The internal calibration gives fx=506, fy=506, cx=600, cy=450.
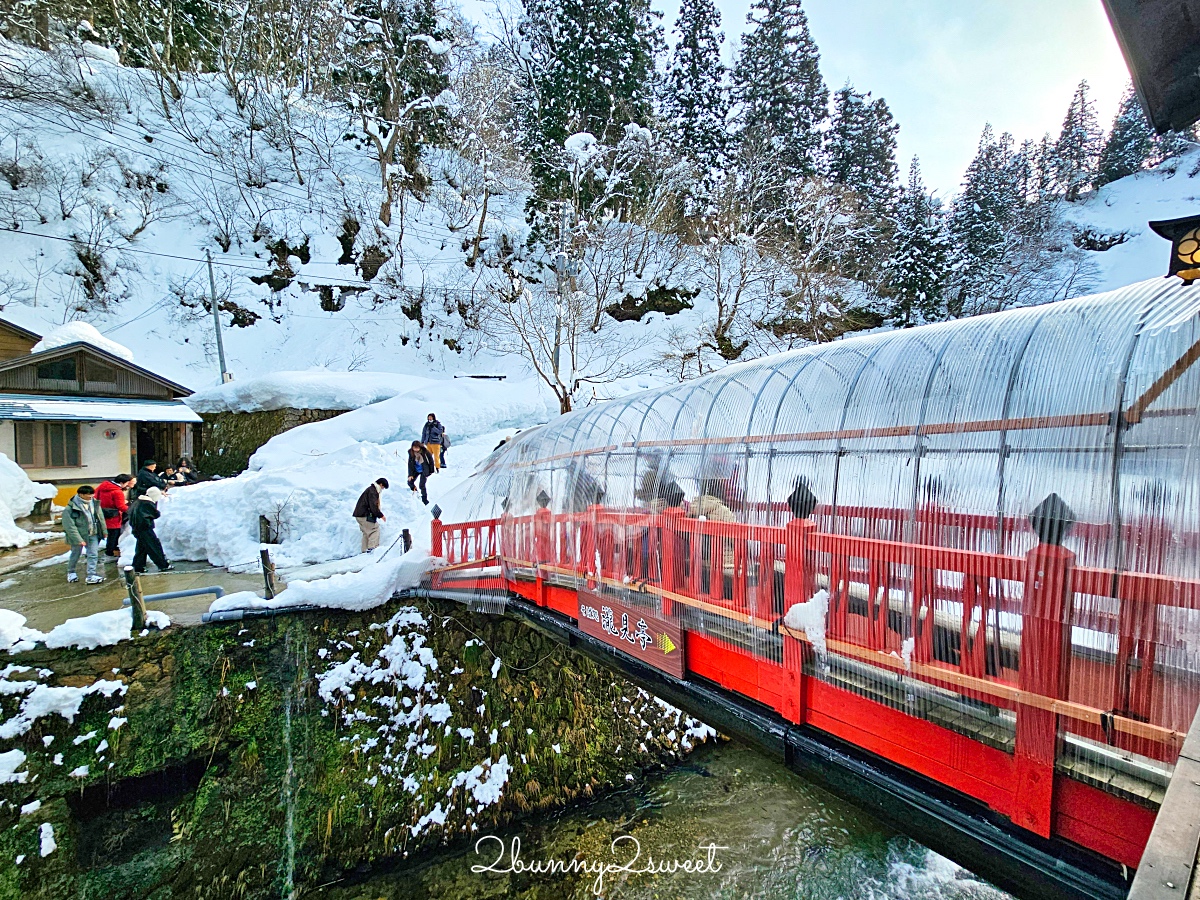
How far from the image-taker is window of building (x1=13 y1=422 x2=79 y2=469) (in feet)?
43.7

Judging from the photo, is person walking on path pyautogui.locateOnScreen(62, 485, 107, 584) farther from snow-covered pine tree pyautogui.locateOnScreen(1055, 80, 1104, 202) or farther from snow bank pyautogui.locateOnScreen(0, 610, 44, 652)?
snow-covered pine tree pyautogui.locateOnScreen(1055, 80, 1104, 202)

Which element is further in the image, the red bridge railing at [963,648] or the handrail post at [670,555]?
the handrail post at [670,555]

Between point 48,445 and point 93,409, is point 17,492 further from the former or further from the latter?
point 93,409

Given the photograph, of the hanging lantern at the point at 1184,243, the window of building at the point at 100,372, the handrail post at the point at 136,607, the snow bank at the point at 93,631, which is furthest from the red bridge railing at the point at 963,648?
the window of building at the point at 100,372

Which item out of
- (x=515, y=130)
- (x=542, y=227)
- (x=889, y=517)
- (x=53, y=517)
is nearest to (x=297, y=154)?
(x=515, y=130)

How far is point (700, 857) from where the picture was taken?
6.45 metres

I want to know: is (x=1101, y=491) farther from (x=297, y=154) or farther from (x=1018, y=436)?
(x=297, y=154)

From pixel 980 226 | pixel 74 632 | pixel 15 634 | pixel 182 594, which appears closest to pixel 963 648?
pixel 182 594

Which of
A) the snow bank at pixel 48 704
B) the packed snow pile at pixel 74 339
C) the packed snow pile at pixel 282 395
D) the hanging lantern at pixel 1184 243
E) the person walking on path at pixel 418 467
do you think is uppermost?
the packed snow pile at pixel 74 339

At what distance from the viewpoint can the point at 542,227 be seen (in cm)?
2650

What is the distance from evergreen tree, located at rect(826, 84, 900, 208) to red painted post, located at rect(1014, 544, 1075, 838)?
109 ft

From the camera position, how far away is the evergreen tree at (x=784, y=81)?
2875cm

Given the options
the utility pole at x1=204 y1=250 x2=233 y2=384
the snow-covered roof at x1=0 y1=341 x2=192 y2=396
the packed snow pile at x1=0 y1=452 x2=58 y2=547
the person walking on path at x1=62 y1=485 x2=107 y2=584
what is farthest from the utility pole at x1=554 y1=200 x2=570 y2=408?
the packed snow pile at x1=0 y1=452 x2=58 y2=547

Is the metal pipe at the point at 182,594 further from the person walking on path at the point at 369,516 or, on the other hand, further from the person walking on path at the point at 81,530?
the person walking on path at the point at 369,516
